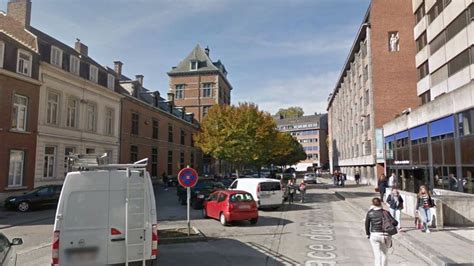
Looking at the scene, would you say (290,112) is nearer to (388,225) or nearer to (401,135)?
(401,135)

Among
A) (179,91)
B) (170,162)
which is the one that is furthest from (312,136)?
(170,162)

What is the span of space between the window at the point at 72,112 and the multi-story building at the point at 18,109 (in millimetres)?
4048

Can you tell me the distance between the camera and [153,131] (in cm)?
4538

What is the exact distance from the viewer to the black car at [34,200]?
66.2 ft

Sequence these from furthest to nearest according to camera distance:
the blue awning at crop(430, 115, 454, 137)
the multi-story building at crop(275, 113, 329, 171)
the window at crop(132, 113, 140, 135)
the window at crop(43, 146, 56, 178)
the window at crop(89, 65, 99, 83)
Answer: the multi-story building at crop(275, 113, 329, 171)
the window at crop(132, 113, 140, 135)
the window at crop(89, 65, 99, 83)
the window at crop(43, 146, 56, 178)
the blue awning at crop(430, 115, 454, 137)

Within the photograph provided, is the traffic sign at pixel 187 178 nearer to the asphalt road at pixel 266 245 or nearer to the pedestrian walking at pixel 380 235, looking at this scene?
the asphalt road at pixel 266 245

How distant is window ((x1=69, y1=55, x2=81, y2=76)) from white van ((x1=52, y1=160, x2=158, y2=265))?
25.0 metres

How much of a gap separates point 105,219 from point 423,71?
1471 inches

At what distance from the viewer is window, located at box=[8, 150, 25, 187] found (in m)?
23.0

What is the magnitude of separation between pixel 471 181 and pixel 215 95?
5197cm

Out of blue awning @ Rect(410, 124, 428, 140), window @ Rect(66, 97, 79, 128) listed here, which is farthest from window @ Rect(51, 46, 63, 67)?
blue awning @ Rect(410, 124, 428, 140)

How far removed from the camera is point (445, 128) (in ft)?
71.1

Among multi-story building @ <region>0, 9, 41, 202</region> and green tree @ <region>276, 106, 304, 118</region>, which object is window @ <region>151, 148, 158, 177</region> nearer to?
multi-story building @ <region>0, 9, 41, 202</region>

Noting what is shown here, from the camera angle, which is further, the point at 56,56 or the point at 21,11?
the point at 21,11
